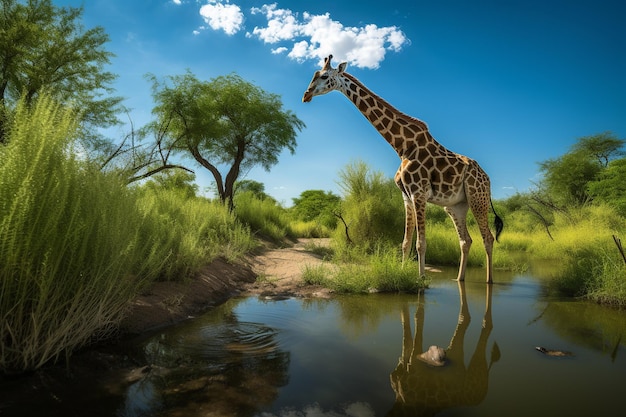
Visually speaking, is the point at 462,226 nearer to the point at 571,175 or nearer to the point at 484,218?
the point at 484,218

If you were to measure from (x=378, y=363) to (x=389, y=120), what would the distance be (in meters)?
5.20

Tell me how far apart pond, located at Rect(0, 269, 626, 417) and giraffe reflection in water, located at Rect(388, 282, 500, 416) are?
0.04ft

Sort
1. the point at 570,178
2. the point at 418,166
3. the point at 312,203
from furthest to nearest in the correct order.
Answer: the point at 312,203 < the point at 570,178 < the point at 418,166

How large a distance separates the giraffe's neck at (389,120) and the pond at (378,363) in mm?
3329

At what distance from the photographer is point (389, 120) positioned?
23.5ft

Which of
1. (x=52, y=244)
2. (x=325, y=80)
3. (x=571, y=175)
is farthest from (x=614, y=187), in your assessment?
(x=52, y=244)

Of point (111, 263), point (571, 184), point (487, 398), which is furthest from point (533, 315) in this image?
point (571, 184)

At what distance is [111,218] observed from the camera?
3213 mm

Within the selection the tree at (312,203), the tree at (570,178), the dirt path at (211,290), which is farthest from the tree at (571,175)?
the dirt path at (211,290)

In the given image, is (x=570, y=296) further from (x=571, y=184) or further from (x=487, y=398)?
(x=571, y=184)

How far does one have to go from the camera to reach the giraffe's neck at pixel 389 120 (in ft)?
23.2

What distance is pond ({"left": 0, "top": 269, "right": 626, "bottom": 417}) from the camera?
2408mm

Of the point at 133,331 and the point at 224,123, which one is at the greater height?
the point at 224,123

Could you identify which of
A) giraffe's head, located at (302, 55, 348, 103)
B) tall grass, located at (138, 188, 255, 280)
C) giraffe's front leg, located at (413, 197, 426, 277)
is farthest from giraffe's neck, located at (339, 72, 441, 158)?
tall grass, located at (138, 188, 255, 280)
